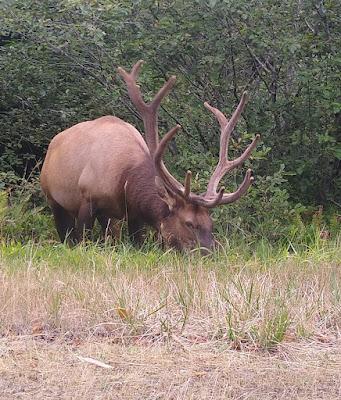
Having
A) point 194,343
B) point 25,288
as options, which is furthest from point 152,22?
point 194,343

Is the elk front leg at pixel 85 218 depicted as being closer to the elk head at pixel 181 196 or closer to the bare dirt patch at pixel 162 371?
the elk head at pixel 181 196

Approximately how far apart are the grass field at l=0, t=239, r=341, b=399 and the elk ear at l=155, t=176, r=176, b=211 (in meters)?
1.73

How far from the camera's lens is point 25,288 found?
6.38m

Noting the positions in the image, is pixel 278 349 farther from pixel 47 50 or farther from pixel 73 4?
pixel 47 50

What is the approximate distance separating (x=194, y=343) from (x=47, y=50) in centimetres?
685

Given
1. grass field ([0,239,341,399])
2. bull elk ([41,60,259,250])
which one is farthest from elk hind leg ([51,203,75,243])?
grass field ([0,239,341,399])

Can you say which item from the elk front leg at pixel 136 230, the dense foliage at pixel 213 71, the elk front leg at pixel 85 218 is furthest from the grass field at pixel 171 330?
the dense foliage at pixel 213 71

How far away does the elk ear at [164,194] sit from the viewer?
9.23 meters

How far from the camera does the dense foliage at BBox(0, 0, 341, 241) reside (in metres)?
10.6

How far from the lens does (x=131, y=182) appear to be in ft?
31.8

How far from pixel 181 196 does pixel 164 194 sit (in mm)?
246

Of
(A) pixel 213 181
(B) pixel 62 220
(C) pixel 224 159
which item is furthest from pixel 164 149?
(B) pixel 62 220

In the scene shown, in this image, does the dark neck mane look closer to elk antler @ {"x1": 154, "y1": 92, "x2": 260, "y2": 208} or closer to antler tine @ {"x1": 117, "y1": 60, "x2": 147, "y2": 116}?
elk antler @ {"x1": 154, "y1": 92, "x2": 260, "y2": 208}

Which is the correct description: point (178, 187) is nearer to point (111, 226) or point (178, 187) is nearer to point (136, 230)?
point (136, 230)
